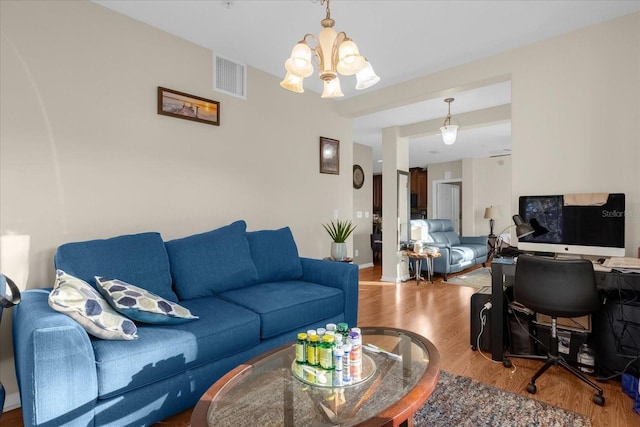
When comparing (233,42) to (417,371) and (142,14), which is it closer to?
(142,14)

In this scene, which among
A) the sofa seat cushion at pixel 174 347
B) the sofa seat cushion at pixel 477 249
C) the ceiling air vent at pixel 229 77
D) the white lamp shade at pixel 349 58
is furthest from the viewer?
the sofa seat cushion at pixel 477 249

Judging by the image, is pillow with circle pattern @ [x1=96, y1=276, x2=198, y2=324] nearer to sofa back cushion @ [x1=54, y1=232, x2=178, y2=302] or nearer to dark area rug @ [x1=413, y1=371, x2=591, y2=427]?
sofa back cushion @ [x1=54, y1=232, x2=178, y2=302]

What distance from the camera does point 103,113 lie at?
Answer: 91.3 inches

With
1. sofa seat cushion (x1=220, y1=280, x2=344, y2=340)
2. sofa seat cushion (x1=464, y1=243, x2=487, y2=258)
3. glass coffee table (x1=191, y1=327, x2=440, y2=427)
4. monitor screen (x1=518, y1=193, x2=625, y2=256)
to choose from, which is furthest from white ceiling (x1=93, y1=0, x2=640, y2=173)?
sofa seat cushion (x1=464, y1=243, x2=487, y2=258)

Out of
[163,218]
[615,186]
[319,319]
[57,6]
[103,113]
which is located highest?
[57,6]

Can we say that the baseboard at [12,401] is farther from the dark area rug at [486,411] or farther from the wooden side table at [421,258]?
the wooden side table at [421,258]

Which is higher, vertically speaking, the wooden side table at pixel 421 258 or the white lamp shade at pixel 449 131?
the white lamp shade at pixel 449 131

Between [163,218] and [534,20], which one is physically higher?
[534,20]

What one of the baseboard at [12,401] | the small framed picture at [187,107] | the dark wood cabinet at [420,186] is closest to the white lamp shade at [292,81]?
the small framed picture at [187,107]

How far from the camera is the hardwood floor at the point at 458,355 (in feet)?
5.99

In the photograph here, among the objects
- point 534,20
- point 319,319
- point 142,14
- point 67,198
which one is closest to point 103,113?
point 67,198

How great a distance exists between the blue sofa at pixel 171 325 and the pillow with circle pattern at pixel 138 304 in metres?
0.05

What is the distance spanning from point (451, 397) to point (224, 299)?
157 cm

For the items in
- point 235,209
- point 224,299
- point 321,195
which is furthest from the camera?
point 321,195
